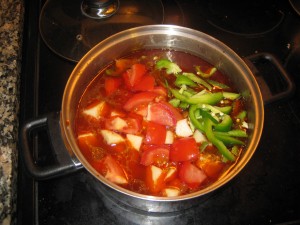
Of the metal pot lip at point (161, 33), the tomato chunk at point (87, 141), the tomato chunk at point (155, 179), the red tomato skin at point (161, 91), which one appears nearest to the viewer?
the metal pot lip at point (161, 33)

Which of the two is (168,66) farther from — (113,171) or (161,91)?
(113,171)

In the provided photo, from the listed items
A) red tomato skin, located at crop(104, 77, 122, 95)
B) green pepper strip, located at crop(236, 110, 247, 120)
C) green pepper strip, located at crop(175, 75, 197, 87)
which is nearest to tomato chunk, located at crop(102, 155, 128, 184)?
red tomato skin, located at crop(104, 77, 122, 95)

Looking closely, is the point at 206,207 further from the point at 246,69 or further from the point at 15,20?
the point at 15,20

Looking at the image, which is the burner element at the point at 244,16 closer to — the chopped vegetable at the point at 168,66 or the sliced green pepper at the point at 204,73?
the sliced green pepper at the point at 204,73

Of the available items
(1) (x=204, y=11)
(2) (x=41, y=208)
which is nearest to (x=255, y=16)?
(1) (x=204, y=11)

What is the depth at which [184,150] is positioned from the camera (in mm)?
1235

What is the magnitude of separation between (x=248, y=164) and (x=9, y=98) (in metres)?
1.10

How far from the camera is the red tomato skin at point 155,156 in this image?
1.23m

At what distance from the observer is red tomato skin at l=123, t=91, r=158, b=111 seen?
1.36 m

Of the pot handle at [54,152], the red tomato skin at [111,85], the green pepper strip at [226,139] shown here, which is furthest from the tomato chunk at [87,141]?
the green pepper strip at [226,139]

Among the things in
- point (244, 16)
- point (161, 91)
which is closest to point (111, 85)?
point (161, 91)

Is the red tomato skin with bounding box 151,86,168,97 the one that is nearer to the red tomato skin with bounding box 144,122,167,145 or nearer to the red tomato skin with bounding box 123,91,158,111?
the red tomato skin with bounding box 123,91,158,111

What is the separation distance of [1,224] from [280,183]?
3.72 feet

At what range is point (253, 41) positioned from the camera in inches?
69.3
